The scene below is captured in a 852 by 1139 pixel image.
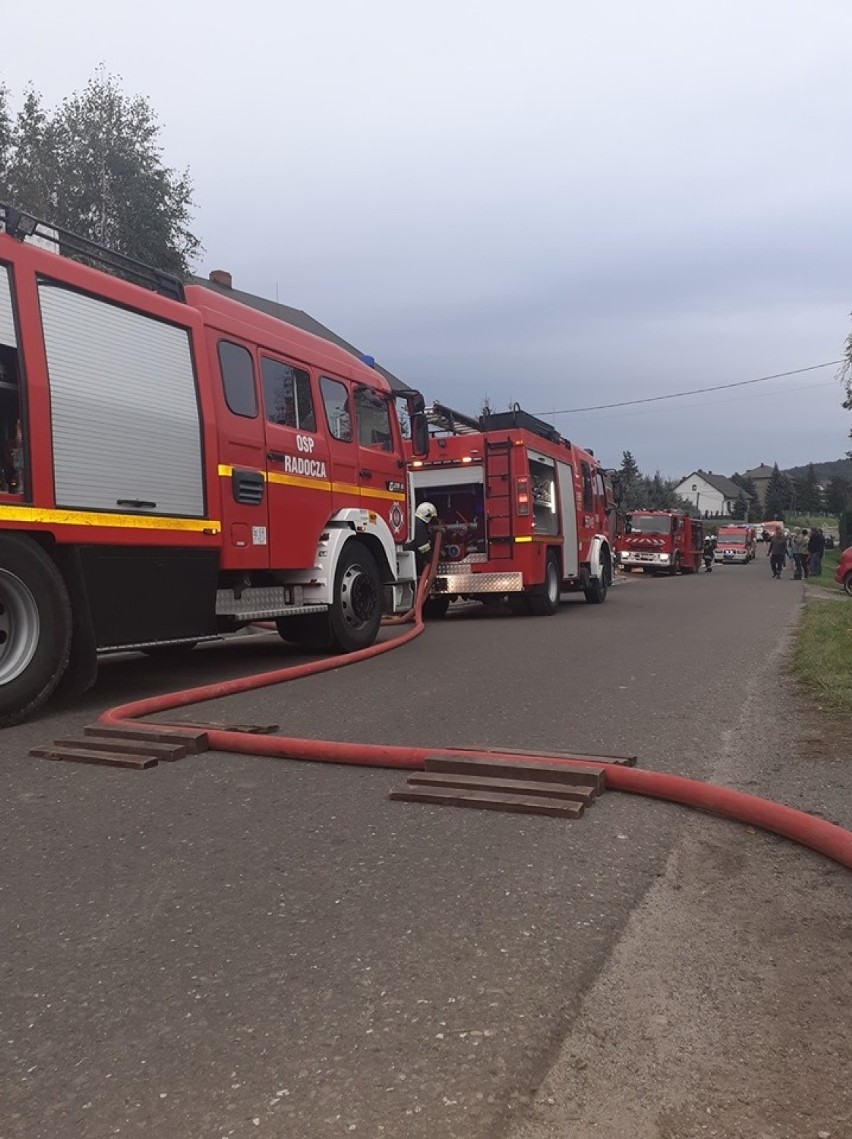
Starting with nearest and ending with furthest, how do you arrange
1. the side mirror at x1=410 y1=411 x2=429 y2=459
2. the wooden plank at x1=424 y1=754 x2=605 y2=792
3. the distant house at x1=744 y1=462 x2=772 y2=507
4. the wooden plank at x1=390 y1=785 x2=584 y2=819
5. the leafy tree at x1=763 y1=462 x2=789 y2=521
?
the wooden plank at x1=390 y1=785 x2=584 y2=819 → the wooden plank at x1=424 y1=754 x2=605 y2=792 → the side mirror at x1=410 y1=411 x2=429 y2=459 → the leafy tree at x1=763 y1=462 x2=789 y2=521 → the distant house at x1=744 y1=462 x2=772 y2=507

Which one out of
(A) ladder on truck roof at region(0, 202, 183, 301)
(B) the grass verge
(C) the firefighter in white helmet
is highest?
(A) ladder on truck roof at region(0, 202, 183, 301)

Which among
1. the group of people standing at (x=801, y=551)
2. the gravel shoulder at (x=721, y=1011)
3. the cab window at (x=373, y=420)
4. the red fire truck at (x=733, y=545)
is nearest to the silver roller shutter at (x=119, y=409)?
the cab window at (x=373, y=420)

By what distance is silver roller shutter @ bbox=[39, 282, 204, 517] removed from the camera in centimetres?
609

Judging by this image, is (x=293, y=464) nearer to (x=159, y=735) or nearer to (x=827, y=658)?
(x=159, y=735)

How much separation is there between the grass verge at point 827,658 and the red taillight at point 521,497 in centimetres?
422

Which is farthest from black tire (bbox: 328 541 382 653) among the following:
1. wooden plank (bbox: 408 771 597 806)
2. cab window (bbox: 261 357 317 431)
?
wooden plank (bbox: 408 771 597 806)

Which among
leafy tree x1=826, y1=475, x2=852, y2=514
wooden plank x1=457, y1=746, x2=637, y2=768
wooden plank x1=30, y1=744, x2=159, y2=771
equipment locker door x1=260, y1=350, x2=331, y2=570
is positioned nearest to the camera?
A: wooden plank x1=457, y1=746, x2=637, y2=768

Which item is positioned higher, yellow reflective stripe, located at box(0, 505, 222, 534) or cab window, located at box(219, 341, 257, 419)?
cab window, located at box(219, 341, 257, 419)

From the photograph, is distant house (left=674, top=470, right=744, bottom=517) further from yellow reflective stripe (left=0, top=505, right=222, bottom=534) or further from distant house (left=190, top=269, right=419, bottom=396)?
yellow reflective stripe (left=0, top=505, right=222, bottom=534)

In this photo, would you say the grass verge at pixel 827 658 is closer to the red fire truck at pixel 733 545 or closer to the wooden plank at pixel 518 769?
the wooden plank at pixel 518 769

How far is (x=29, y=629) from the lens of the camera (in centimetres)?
592

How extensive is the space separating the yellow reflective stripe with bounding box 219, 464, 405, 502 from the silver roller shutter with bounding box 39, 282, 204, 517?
55 cm

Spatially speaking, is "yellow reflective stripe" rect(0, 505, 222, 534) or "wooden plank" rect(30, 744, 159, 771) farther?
"yellow reflective stripe" rect(0, 505, 222, 534)

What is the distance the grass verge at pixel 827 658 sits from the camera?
6.66 metres
